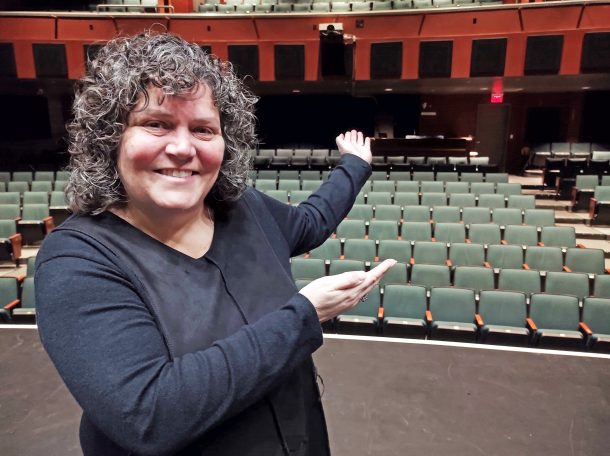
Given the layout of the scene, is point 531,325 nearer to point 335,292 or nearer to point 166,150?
point 335,292

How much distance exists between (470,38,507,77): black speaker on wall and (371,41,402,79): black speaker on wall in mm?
937

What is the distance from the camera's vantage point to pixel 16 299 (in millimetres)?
2408

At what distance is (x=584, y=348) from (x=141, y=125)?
2256mm

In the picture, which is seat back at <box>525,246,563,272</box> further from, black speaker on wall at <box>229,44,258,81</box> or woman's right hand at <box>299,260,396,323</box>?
black speaker on wall at <box>229,44,258,81</box>

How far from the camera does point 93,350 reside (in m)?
0.34

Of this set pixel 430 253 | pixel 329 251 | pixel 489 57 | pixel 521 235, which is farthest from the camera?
pixel 489 57

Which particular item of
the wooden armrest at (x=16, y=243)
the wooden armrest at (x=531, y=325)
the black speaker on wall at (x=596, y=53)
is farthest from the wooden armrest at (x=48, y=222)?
the black speaker on wall at (x=596, y=53)

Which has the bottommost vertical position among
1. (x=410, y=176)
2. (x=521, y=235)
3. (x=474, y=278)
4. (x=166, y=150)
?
(x=474, y=278)

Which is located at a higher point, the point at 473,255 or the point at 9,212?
the point at 9,212

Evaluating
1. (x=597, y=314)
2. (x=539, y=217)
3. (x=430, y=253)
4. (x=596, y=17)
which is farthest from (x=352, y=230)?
(x=596, y=17)

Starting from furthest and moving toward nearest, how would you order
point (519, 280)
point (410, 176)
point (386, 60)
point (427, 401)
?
point (386, 60) → point (410, 176) → point (519, 280) → point (427, 401)

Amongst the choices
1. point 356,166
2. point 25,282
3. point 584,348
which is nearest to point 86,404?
point 356,166

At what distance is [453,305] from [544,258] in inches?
39.6

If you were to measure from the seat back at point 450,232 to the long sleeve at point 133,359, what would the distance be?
3.03 meters
